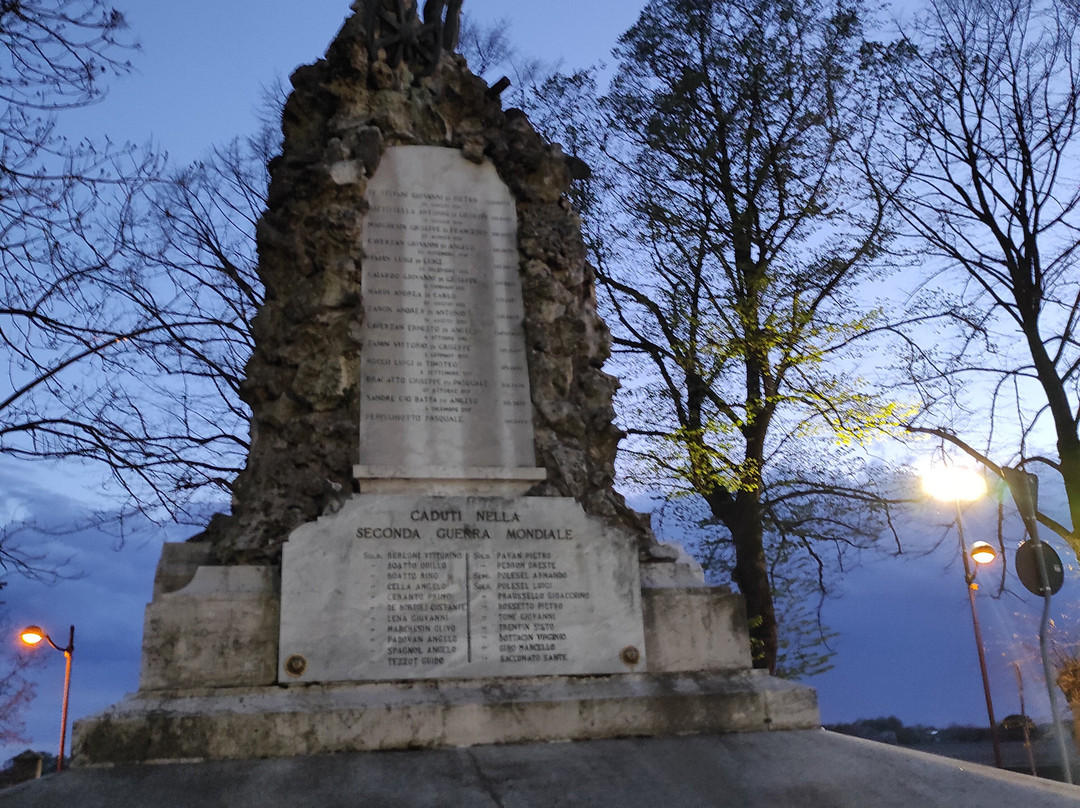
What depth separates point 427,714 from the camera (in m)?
5.34

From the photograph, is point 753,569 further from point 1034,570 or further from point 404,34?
point 404,34

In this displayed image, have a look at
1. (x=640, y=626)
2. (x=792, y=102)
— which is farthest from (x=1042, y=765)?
(x=640, y=626)

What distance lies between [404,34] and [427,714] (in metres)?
4.95

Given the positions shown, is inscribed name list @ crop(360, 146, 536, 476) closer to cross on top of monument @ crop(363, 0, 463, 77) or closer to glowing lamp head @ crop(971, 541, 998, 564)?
cross on top of monument @ crop(363, 0, 463, 77)

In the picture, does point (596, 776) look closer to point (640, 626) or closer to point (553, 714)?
point (553, 714)

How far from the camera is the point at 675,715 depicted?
5699mm

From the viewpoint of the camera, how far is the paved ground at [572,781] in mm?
4633

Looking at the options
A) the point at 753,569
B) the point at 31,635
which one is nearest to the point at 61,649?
the point at 31,635

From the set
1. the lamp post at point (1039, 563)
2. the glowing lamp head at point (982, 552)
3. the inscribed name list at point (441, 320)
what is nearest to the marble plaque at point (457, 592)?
the inscribed name list at point (441, 320)

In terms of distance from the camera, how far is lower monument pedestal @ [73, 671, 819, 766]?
16.6 ft

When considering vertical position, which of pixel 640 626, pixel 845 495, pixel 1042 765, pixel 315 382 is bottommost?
pixel 1042 765

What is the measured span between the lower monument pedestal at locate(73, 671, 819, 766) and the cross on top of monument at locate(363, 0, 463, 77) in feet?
14.9

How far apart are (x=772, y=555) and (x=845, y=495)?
224cm

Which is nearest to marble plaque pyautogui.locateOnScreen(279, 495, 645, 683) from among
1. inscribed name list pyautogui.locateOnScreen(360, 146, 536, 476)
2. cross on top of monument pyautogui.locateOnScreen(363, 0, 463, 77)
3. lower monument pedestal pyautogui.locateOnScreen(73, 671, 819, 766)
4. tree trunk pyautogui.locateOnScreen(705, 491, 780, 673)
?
lower monument pedestal pyautogui.locateOnScreen(73, 671, 819, 766)
